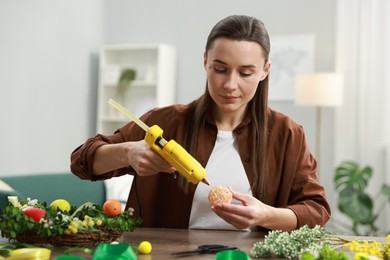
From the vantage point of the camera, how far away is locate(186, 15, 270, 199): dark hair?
185 cm

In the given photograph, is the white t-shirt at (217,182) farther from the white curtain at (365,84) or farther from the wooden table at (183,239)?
the white curtain at (365,84)

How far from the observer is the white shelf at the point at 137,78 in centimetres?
644

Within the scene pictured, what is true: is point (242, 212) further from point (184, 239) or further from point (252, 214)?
point (184, 239)

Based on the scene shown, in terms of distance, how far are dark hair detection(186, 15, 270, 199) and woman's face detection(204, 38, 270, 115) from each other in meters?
0.03

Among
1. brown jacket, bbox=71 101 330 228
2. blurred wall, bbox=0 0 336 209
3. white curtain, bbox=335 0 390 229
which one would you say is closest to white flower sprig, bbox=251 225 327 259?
brown jacket, bbox=71 101 330 228

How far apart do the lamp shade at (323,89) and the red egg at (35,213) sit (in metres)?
4.29

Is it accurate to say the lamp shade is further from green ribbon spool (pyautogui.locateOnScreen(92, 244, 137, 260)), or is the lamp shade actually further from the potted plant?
green ribbon spool (pyautogui.locateOnScreen(92, 244, 137, 260))

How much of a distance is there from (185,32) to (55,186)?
278cm

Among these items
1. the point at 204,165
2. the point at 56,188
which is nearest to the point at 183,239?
the point at 204,165

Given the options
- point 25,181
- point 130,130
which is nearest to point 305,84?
point 25,181

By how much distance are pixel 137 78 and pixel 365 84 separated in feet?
7.89

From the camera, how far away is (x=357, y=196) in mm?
5301

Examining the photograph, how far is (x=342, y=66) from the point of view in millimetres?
5809

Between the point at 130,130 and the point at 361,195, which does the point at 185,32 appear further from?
the point at 130,130
